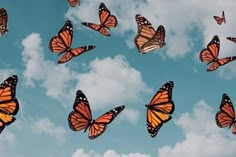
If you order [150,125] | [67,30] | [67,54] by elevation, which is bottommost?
[150,125]

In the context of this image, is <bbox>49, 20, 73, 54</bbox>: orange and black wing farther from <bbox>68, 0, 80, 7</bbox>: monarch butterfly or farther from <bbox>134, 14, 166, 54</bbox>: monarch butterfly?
<bbox>134, 14, 166, 54</bbox>: monarch butterfly

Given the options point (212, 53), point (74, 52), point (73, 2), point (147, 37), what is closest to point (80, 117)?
point (74, 52)

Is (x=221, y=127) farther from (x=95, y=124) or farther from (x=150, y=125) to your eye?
(x=95, y=124)

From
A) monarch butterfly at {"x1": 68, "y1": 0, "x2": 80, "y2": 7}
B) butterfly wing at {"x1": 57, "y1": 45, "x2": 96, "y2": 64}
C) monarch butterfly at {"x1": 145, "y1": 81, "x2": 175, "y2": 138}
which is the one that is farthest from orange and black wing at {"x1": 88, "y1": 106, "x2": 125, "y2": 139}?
monarch butterfly at {"x1": 68, "y1": 0, "x2": 80, "y2": 7}

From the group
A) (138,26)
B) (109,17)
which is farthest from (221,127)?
(109,17)

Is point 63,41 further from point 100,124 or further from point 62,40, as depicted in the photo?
point 100,124

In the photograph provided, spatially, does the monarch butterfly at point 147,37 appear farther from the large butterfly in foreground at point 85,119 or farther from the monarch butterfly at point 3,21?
the monarch butterfly at point 3,21
